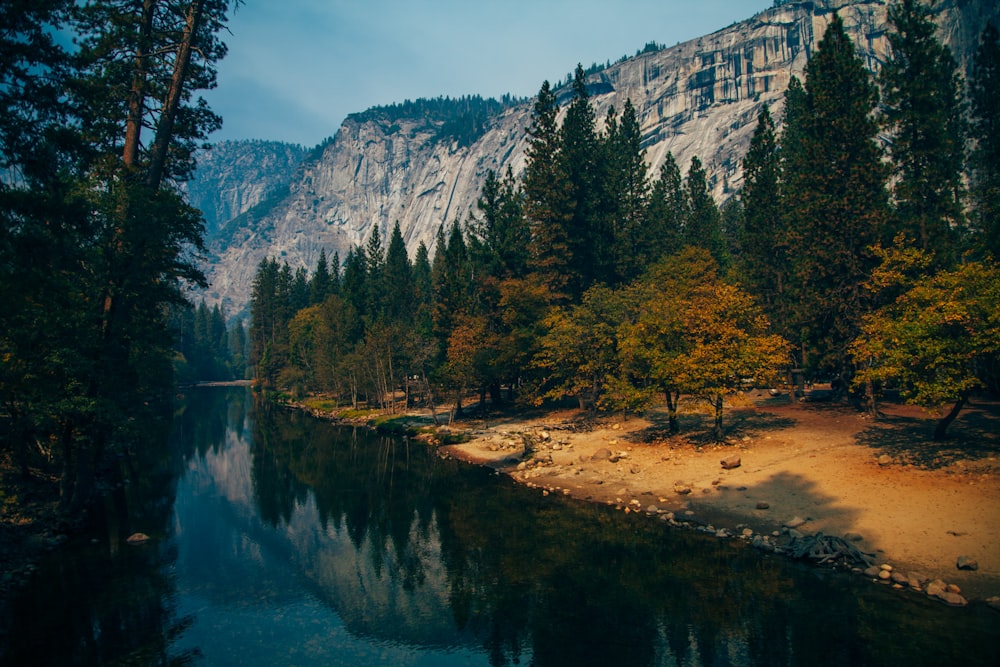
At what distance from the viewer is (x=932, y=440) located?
26.2 metres

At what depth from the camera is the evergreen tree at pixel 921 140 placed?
1380 inches

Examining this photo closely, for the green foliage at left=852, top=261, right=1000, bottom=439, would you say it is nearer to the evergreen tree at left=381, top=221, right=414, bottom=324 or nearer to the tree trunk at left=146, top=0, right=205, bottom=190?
the tree trunk at left=146, top=0, right=205, bottom=190

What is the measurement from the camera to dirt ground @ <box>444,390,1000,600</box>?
18578 mm

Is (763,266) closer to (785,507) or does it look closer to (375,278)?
(785,507)

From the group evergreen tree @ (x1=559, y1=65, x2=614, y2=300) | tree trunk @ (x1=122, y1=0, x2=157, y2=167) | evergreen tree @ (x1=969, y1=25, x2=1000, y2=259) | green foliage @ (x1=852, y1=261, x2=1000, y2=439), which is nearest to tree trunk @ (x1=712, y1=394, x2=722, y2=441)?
green foliage @ (x1=852, y1=261, x2=1000, y2=439)

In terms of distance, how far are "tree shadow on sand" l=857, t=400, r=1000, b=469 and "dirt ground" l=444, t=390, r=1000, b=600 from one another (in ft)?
0.21

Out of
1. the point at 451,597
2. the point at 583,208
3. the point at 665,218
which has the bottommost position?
the point at 451,597

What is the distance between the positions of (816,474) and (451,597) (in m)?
17.7

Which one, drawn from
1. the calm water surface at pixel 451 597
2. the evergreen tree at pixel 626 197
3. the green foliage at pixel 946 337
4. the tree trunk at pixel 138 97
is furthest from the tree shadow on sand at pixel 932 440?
the tree trunk at pixel 138 97

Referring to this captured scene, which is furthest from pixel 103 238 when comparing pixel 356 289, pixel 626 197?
pixel 356 289

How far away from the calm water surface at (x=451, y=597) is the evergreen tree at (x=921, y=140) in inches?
1081

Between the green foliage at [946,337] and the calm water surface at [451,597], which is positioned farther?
the green foliage at [946,337]

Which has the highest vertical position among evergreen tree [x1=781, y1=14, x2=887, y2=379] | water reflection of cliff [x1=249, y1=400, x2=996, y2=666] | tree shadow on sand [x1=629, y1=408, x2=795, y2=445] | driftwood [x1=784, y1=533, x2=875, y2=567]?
evergreen tree [x1=781, y1=14, x2=887, y2=379]

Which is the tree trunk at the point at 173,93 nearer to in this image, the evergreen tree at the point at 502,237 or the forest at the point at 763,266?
the forest at the point at 763,266
